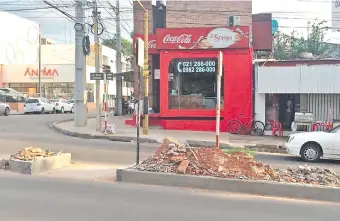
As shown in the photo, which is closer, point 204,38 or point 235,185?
point 235,185

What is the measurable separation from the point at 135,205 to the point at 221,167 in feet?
8.09

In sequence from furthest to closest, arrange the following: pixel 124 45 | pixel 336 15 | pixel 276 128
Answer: pixel 124 45
pixel 336 15
pixel 276 128

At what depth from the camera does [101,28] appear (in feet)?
84.5

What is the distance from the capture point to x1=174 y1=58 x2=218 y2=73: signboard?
2198 cm

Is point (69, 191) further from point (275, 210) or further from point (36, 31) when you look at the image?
point (36, 31)

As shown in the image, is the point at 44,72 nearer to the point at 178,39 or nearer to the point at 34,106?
the point at 34,106

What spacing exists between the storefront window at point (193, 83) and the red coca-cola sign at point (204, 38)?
0.74 meters

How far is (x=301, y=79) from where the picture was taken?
68.0 ft

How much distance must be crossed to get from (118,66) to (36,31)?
2981 cm

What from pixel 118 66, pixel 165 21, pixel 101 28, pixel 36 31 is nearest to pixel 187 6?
pixel 165 21

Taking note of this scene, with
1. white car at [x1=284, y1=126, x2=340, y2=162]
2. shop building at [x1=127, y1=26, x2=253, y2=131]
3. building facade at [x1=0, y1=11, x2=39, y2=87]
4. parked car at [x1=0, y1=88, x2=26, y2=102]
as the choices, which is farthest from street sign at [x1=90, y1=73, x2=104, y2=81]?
building facade at [x1=0, y1=11, x2=39, y2=87]

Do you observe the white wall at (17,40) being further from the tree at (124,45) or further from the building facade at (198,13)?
the building facade at (198,13)

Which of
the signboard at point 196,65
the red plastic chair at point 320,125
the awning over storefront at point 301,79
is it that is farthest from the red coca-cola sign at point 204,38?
the red plastic chair at point 320,125

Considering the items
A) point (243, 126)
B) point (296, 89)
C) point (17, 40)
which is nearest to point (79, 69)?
point (243, 126)
